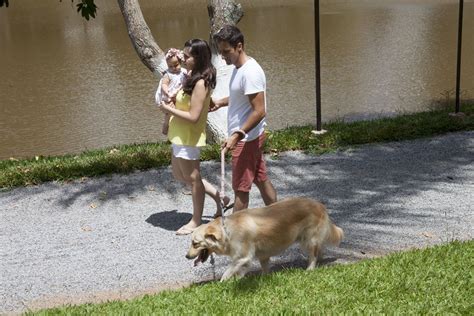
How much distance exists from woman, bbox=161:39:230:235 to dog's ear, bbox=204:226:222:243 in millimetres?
1203

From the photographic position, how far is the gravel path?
214 inches

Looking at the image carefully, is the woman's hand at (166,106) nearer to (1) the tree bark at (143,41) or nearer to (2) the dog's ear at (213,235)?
(2) the dog's ear at (213,235)

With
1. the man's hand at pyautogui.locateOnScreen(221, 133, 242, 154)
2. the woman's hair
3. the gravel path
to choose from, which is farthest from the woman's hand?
the gravel path

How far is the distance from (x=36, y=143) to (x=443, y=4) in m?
18.5

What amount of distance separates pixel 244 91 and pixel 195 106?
0.62 metres

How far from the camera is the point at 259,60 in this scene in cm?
1780

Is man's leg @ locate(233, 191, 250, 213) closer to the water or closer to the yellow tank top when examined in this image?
the yellow tank top

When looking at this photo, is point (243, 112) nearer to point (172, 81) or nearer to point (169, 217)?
point (172, 81)

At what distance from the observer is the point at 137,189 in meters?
7.44

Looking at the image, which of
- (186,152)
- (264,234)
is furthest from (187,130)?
(264,234)

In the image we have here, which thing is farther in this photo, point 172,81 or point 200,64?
point 172,81

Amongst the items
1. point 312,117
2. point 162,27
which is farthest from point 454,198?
point 162,27

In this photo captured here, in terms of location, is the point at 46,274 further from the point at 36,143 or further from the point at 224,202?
the point at 36,143

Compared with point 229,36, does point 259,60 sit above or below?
below
